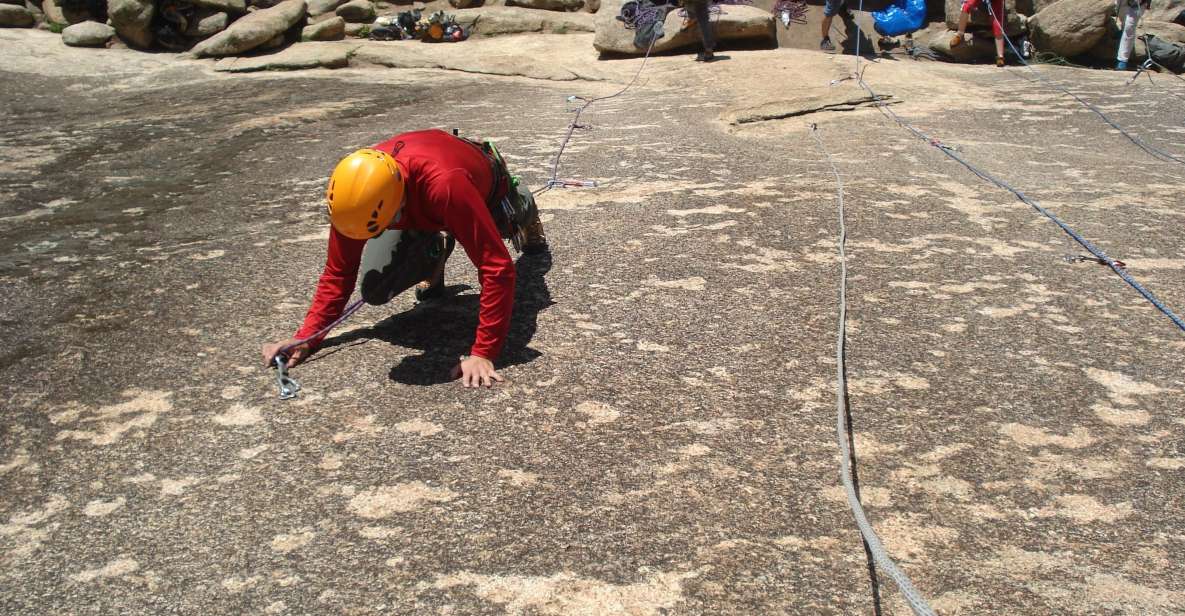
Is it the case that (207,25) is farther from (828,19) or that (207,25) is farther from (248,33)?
(828,19)

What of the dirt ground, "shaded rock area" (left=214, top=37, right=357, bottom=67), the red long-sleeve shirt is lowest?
the dirt ground

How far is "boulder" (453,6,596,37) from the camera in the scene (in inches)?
449

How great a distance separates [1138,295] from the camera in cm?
345

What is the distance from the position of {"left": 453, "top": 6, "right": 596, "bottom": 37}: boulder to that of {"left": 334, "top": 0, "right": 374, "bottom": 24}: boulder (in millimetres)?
1568

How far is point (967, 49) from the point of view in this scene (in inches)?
400

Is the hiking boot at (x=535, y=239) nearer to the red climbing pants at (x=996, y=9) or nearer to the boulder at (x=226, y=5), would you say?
the red climbing pants at (x=996, y=9)

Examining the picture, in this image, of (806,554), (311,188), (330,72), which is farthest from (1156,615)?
(330,72)

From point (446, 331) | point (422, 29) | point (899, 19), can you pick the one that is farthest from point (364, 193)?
point (899, 19)

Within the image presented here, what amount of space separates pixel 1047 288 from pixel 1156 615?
1975 mm

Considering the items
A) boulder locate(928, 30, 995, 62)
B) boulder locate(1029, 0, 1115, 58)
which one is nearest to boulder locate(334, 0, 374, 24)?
boulder locate(928, 30, 995, 62)

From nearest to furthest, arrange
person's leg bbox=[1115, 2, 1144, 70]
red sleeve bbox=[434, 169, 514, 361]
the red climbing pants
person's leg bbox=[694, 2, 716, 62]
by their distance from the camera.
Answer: red sleeve bbox=[434, 169, 514, 361]
person's leg bbox=[694, 2, 716, 62]
person's leg bbox=[1115, 2, 1144, 70]
the red climbing pants

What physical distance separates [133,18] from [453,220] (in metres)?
10.5

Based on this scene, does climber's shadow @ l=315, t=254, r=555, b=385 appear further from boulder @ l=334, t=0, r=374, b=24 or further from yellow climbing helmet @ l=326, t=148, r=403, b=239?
boulder @ l=334, t=0, r=374, b=24

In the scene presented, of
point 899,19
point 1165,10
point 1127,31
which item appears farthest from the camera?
point 1165,10
